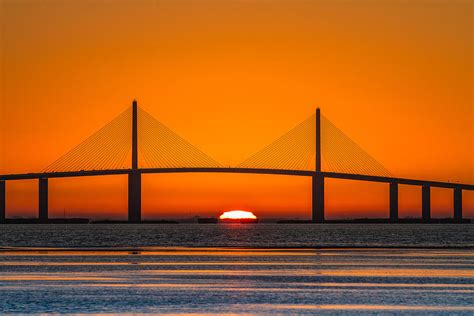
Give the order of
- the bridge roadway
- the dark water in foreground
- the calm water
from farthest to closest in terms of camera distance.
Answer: the bridge roadway, the dark water in foreground, the calm water

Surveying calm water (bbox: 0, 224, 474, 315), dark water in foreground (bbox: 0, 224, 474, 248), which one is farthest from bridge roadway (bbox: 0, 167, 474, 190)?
calm water (bbox: 0, 224, 474, 315)

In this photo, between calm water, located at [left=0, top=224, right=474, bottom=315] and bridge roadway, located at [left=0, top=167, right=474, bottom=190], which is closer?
calm water, located at [left=0, top=224, right=474, bottom=315]

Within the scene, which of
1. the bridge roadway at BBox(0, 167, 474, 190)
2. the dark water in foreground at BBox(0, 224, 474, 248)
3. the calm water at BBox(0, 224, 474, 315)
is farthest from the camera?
the bridge roadway at BBox(0, 167, 474, 190)

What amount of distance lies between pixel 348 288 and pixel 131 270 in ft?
35.6

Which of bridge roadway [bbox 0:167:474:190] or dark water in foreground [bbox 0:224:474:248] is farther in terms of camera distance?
bridge roadway [bbox 0:167:474:190]

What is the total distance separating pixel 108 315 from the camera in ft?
78.5

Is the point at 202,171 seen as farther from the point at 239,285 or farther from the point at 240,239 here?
the point at 239,285

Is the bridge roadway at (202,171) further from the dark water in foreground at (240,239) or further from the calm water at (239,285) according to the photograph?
the calm water at (239,285)

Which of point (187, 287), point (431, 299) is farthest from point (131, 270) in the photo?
point (431, 299)

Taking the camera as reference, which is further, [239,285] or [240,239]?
[240,239]

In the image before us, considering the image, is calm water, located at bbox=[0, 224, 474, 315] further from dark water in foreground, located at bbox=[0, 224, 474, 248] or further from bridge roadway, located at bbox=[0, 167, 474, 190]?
bridge roadway, located at bbox=[0, 167, 474, 190]

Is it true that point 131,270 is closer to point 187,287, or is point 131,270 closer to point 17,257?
point 187,287

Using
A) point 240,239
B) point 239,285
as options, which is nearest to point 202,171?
point 240,239

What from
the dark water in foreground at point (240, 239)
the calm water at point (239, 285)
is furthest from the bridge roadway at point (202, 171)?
the calm water at point (239, 285)
